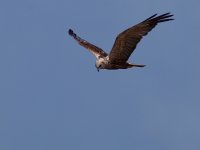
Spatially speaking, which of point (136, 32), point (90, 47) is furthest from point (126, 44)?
point (90, 47)

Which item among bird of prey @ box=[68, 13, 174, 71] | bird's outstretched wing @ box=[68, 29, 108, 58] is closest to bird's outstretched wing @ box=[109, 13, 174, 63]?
bird of prey @ box=[68, 13, 174, 71]

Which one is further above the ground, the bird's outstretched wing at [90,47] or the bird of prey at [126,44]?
the bird's outstretched wing at [90,47]

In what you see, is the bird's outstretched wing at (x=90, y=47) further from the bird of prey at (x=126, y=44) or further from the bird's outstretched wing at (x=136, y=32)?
the bird's outstretched wing at (x=136, y=32)

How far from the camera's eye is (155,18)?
22.9 m

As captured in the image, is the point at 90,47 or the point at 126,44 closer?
the point at 126,44

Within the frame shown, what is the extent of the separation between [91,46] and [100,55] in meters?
1.40

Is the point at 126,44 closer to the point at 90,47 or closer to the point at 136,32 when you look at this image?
the point at 136,32

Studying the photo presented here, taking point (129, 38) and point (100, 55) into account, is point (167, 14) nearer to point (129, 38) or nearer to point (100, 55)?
point (129, 38)

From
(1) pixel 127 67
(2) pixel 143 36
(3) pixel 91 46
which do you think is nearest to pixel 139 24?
(2) pixel 143 36

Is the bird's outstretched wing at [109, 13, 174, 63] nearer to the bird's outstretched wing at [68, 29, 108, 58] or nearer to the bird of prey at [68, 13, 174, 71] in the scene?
the bird of prey at [68, 13, 174, 71]

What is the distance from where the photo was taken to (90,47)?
89.5 ft

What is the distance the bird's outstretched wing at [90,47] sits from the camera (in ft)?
86.2

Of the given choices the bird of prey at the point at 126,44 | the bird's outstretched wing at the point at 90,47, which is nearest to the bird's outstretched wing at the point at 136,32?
the bird of prey at the point at 126,44

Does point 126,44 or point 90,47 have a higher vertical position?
point 90,47
